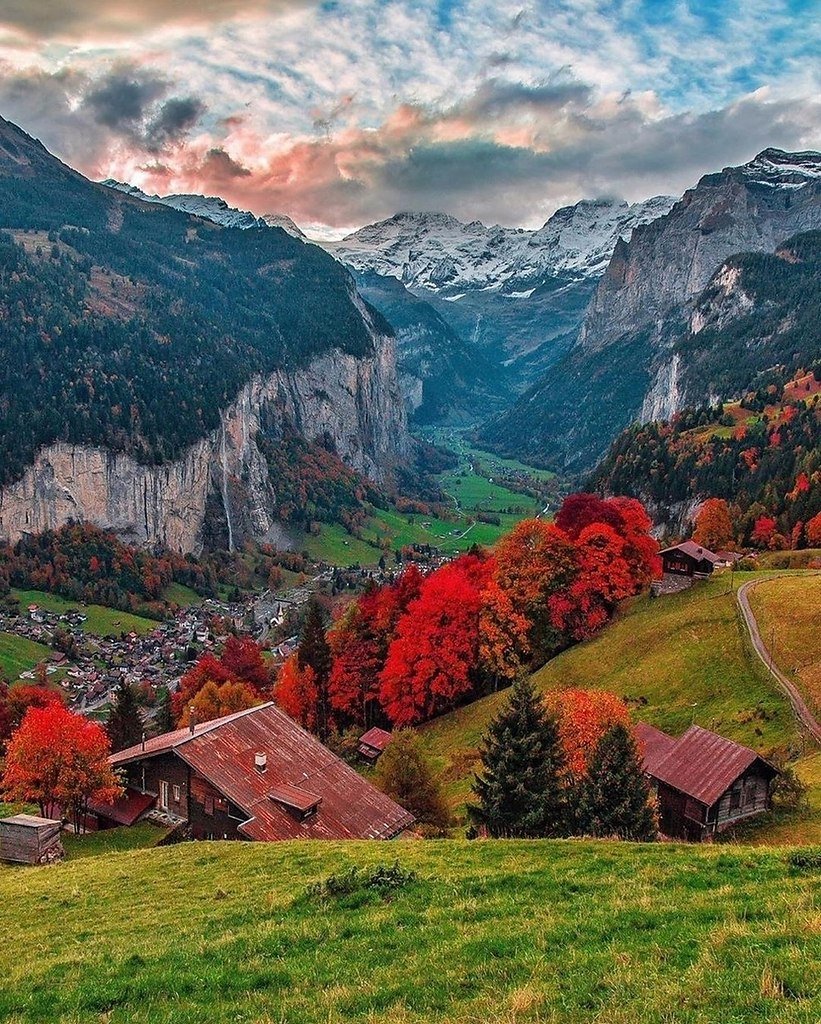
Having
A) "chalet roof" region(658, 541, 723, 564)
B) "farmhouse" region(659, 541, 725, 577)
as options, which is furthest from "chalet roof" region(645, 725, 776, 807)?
"chalet roof" region(658, 541, 723, 564)

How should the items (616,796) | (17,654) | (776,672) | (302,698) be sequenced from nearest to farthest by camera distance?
(616,796) → (776,672) → (302,698) → (17,654)

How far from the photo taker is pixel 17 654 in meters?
146

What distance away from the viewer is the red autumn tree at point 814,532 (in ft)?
303

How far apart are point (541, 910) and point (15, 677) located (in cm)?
14269

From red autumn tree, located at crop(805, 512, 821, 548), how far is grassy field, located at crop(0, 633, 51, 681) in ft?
418

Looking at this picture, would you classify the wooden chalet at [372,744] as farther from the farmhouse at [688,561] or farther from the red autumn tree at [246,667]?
the red autumn tree at [246,667]

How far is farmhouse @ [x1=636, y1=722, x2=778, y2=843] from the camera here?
35469 millimetres

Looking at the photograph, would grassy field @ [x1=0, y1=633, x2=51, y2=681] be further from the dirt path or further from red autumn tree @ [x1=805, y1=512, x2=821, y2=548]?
red autumn tree @ [x1=805, y1=512, x2=821, y2=548]

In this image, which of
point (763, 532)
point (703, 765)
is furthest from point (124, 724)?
point (763, 532)

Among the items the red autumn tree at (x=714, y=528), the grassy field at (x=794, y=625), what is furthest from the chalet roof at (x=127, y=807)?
the red autumn tree at (x=714, y=528)

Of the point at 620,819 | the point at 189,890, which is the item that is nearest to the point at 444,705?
the point at 620,819

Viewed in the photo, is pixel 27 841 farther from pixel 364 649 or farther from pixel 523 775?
pixel 364 649

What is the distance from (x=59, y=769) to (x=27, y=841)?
18.4 feet

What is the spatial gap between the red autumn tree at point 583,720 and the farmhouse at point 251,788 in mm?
8840
